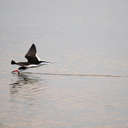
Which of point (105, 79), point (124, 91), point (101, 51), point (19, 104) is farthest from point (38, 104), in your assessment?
point (101, 51)

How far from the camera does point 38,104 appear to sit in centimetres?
1419

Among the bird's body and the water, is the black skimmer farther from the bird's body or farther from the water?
the water

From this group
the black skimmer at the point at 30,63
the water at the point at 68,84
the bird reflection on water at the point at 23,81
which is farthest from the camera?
the black skimmer at the point at 30,63

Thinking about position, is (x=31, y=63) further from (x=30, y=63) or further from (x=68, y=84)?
(x=68, y=84)

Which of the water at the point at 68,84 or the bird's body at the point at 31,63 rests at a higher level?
the bird's body at the point at 31,63

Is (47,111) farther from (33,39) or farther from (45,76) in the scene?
(33,39)

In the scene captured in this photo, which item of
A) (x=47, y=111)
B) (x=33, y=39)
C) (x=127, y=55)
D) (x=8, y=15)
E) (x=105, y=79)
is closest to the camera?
(x=47, y=111)

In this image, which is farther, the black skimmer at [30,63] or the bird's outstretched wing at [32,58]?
the bird's outstretched wing at [32,58]

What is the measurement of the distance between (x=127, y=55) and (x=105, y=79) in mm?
7205

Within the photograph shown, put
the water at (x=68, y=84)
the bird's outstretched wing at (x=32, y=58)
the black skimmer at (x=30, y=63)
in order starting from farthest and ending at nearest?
the bird's outstretched wing at (x=32, y=58), the black skimmer at (x=30, y=63), the water at (x=68, y=84)

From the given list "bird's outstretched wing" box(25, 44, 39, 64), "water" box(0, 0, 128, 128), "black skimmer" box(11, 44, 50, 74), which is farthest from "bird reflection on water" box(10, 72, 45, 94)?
"bird's outstretched wing" box(25, 44, 39, 64)

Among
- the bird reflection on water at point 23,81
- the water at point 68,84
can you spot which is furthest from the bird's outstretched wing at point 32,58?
the bird reflection on water at point 23,81

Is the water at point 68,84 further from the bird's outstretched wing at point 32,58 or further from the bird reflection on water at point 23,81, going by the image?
the bird's outstretched wing at point 32,58

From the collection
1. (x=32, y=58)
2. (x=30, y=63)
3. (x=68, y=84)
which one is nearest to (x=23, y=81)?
(x=68, y=84)
